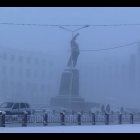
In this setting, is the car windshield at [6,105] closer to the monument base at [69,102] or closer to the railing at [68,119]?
the railing at [68,119]

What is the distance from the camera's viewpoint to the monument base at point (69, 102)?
5.39 metres

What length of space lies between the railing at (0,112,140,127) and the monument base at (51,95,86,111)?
114 millimetres

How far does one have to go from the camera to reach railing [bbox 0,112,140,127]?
5.45 m

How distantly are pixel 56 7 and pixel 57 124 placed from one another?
179 centimetres

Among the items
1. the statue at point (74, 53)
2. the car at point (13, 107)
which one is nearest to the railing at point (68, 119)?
the car at point (13, 107)

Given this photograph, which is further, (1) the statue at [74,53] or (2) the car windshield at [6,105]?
(2) the car windshield at [6,105]

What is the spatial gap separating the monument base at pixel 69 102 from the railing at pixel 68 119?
0.38ft

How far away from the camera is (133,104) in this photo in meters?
5.43

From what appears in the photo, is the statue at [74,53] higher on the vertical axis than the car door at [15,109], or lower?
higher

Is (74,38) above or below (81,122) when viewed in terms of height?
above

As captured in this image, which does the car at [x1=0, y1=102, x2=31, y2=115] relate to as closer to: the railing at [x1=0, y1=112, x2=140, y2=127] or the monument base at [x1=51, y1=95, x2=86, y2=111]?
the railing at [x1=0, y1=112, x2=140, y2=127]

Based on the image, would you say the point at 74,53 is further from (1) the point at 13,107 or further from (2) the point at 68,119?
(1) the point at 13,107
